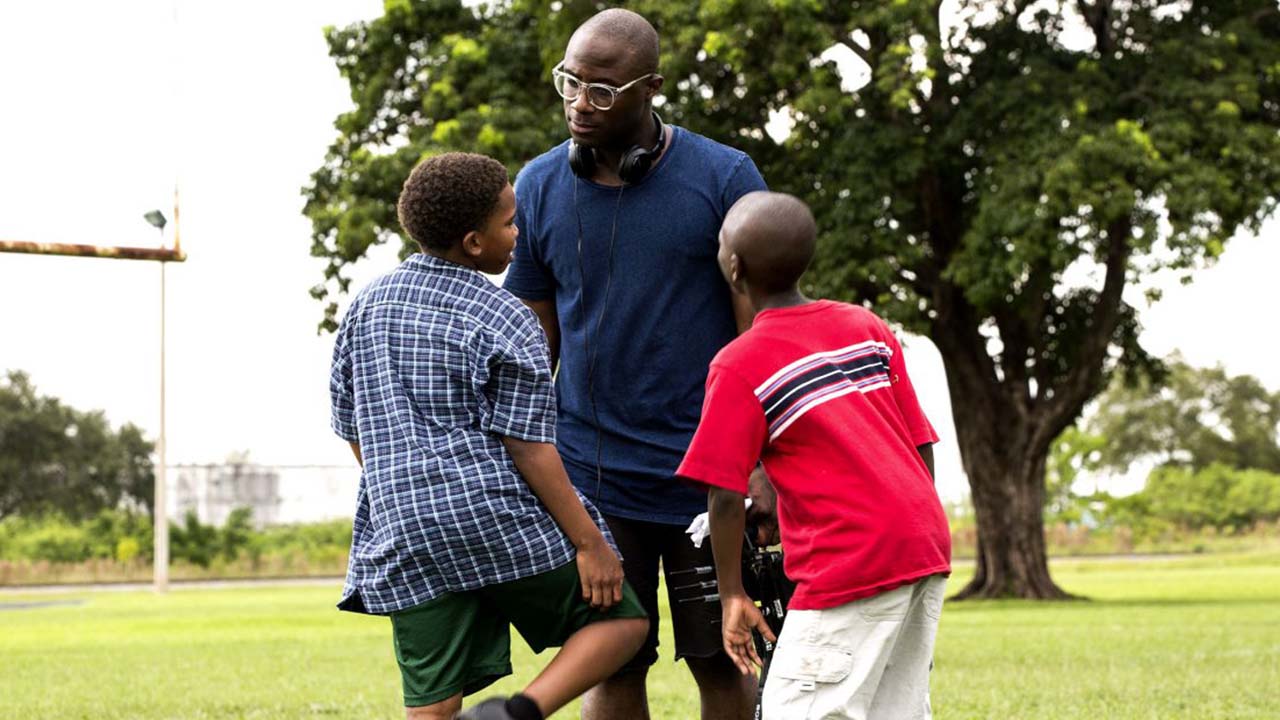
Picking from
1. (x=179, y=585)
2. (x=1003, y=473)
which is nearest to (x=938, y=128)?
(x=1003, y=473)

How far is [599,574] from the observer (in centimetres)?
382

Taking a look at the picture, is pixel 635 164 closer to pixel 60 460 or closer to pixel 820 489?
pixel 820 489

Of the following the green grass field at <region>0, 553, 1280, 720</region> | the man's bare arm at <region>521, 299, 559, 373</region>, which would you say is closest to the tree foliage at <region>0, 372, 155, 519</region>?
the green grass field at <region>0, 553, 1280, 720</region>

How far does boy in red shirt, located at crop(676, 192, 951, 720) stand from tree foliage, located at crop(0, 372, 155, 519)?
2189 inches

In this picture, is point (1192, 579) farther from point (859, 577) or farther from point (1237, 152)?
point (859, 577)

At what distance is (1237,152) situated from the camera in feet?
61.1

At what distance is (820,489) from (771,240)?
560 millimetres

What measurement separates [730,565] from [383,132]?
1884 centimetres

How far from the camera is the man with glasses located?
4.21 metres

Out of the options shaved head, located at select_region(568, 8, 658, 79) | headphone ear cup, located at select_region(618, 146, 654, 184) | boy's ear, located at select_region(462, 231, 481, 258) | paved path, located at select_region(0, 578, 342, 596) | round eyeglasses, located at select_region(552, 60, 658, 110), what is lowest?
paved path, located at select_region(0, 578, 342, 596)

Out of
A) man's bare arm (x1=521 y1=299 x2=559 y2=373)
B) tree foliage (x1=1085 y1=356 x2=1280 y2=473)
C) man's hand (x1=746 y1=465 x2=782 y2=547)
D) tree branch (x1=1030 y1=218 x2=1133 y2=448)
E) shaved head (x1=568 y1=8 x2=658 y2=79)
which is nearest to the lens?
man's hand (x1=746 y1=465 x2=782 y2=547)

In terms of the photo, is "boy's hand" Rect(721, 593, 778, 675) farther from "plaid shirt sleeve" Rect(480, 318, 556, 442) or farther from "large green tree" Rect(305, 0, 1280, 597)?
"large green tree" Rect(305, 0, 1280, 597)

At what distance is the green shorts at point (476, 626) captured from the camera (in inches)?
149

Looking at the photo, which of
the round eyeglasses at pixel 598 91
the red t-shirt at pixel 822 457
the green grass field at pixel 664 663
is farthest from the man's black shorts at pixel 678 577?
the green grass field at pixel 664 663
